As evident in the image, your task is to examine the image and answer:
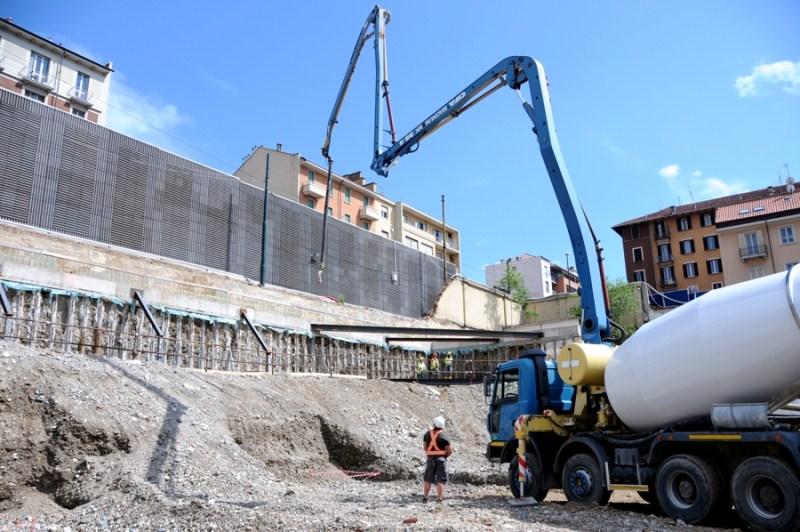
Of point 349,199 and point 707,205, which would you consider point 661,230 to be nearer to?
point 707,205

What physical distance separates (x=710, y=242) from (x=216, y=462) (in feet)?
203

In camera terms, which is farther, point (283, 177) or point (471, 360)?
point (283, 177)

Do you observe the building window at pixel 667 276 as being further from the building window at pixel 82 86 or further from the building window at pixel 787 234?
the building window at pixel 82 86

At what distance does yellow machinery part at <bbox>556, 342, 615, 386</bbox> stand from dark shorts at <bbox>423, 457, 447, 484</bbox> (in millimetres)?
2813

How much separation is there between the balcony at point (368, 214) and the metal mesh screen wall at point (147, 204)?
78.8 feet

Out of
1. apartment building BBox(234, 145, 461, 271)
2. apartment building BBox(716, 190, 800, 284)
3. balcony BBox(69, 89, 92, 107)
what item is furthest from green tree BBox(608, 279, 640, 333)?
balcony BBox(69, 89, 92, 107)

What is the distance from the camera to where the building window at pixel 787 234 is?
5312 cm

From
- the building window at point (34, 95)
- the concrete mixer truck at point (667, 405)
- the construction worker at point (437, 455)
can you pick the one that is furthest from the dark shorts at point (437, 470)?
the building window at point (34, 95)

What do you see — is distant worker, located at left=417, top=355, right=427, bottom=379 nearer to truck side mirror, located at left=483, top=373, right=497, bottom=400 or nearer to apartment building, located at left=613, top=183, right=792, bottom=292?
truck side mirror, located at left=483, top=373, right=497, bottom=400

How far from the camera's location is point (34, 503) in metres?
10.9

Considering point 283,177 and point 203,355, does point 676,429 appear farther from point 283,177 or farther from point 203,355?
point 283,177

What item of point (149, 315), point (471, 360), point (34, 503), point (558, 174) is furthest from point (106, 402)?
point (471, 360)

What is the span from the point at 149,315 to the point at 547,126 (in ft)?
42.7

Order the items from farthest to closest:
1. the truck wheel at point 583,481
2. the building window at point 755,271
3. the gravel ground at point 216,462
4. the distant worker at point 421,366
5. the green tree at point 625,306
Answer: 1. the building window at point 755,271
2. the green tree at point 625,306
3. the distant worker at point 421,366
4. the truck wheel at point 583,481
5. the gravel ground at point 216,462
